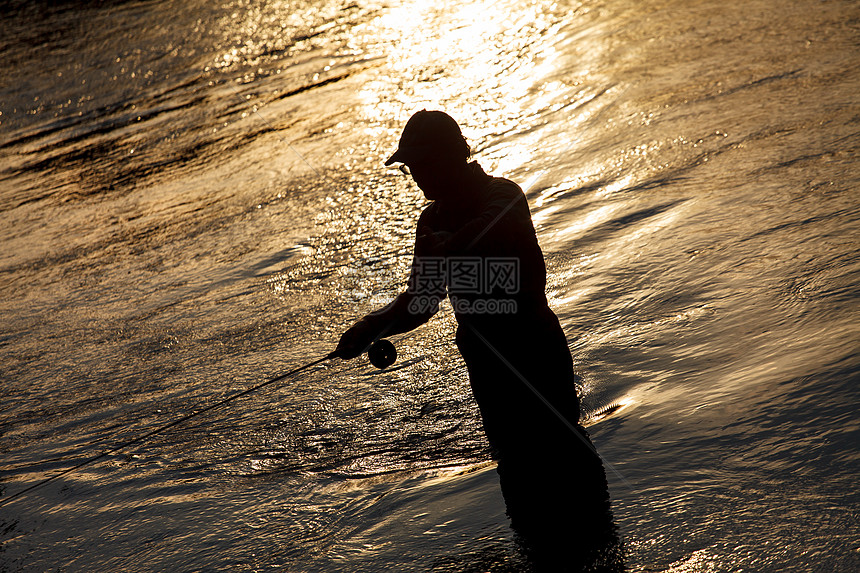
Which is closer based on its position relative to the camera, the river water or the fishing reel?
the fishing reel

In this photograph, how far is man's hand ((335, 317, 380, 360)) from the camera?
11.3ft

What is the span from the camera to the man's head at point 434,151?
3.24m

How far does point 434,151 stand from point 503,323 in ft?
2.34

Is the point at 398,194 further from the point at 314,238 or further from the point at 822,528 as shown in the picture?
the point at 822,528

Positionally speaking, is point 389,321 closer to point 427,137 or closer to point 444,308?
point 427,137

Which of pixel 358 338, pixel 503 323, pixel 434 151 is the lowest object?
pixel 503 323

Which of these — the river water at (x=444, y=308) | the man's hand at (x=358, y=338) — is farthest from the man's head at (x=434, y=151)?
the river water at (x=444, y=308)

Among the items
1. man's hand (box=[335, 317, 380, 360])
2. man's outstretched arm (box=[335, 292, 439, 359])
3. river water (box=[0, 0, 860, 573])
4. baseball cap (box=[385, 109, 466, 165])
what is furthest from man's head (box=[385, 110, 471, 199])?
river water (box=[0, 0, 860, 573])

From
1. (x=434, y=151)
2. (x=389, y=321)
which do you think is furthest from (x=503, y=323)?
(x=434, y=151)

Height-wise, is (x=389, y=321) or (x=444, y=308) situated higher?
(x=389, y=321)

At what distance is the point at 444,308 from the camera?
6.02m

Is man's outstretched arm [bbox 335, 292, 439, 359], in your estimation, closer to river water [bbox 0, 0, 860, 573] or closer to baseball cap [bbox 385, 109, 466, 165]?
baseball cap [bbox 385, 109, 466, 165]

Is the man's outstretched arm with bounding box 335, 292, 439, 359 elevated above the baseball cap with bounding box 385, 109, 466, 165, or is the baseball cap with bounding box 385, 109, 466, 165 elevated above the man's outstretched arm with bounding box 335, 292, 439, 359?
Result: the baseball cap with bounding box 385, 109, 466, 165

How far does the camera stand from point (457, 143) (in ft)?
10.8
